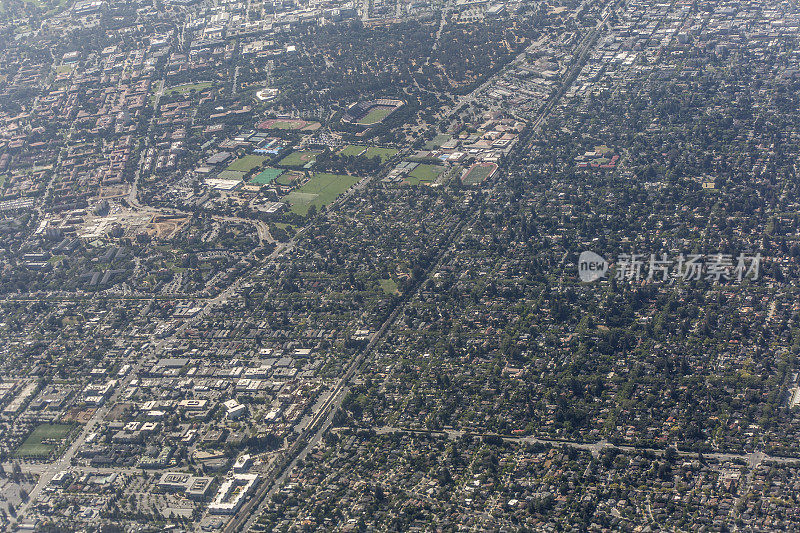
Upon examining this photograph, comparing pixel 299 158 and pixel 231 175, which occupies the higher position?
pixel 299 158

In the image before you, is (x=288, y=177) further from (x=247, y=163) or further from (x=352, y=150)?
(x=352, y=150)

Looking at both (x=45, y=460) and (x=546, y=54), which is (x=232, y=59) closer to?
(x=546, y=54)

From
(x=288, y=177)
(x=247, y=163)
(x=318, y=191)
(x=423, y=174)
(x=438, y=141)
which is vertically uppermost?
(x=438, y=141)

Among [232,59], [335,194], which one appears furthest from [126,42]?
[335,194]

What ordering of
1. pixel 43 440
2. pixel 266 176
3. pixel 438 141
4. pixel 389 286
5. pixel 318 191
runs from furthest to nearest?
pixel 438 141
pixel 266 176
pixel 318 191
pixel 389 286
pixel 43 440

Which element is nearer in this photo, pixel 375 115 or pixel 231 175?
pixel 231 175

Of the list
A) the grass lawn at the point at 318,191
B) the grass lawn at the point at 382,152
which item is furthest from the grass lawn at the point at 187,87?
the grass lawn at the point at 318,191

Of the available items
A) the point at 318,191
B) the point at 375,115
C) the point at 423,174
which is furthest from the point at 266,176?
the point at 423,174
